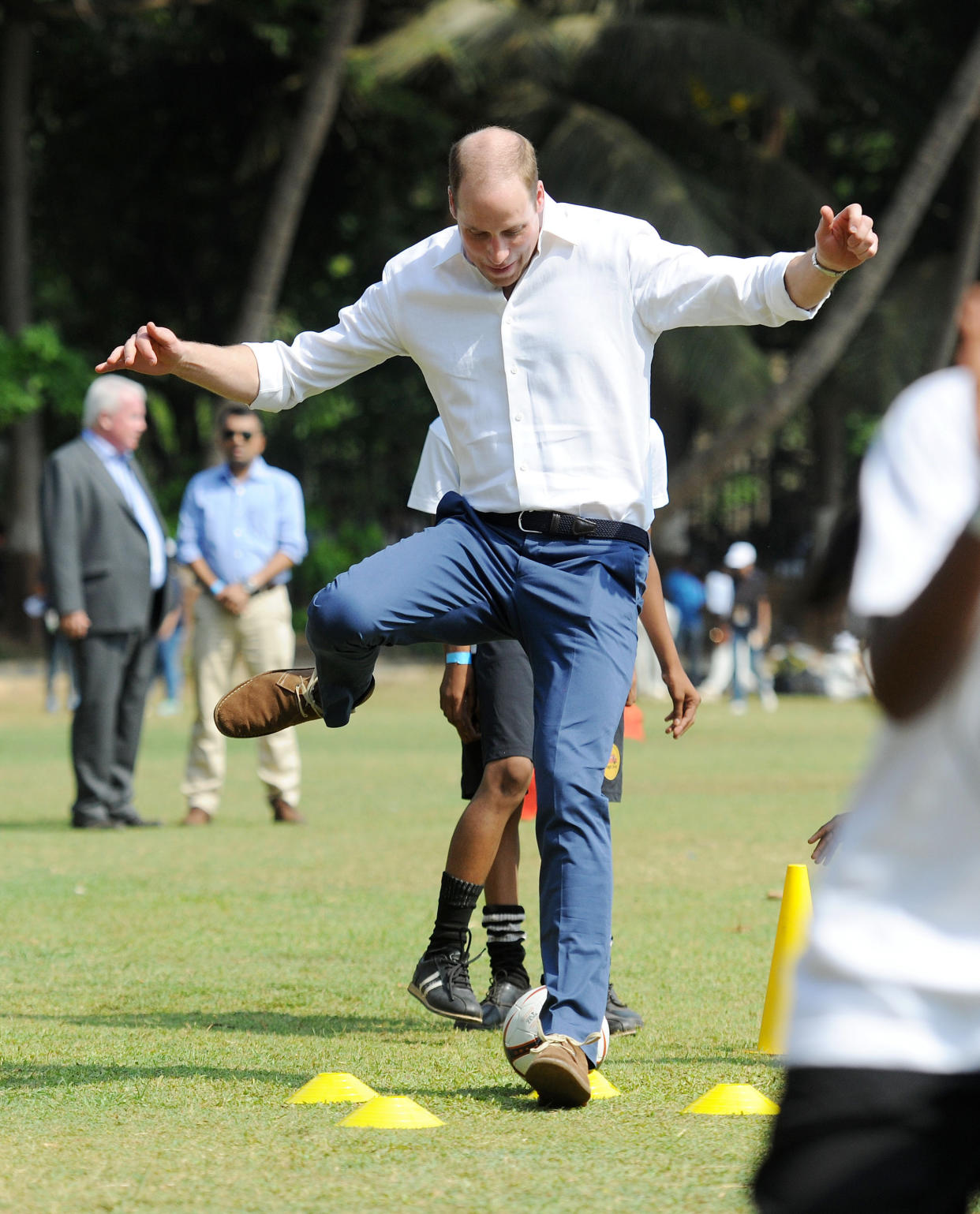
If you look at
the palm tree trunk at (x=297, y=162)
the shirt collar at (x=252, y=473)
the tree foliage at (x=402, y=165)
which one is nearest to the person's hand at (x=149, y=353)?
the shirt collar at (x=252, y=473)

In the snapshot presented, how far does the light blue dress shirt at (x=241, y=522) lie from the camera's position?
10250mm

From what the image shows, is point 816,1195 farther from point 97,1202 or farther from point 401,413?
point 401,413

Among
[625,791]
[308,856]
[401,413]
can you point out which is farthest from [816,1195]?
[401,413]

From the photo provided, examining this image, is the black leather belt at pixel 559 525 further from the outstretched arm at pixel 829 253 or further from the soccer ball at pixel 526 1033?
the soccer ball at pixel 526 1033

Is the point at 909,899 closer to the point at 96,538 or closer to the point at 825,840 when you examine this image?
the point at 825,840

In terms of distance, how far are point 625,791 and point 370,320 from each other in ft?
25.7

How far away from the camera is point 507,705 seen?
5051 millimetres

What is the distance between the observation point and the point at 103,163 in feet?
93.0

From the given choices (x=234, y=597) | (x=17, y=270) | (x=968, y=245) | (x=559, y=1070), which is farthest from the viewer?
(x=968, y=245)

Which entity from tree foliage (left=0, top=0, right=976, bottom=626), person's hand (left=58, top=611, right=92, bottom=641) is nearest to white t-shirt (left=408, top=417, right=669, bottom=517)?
person's hand (left=58, top=611, right=92, bottom=641)

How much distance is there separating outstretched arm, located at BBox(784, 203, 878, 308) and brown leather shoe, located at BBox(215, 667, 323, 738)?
4.97 ft

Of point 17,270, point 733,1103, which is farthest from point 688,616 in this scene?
point 733,1103

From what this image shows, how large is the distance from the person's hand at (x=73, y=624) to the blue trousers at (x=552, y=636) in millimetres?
5963

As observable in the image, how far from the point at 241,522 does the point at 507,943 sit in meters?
5.46
